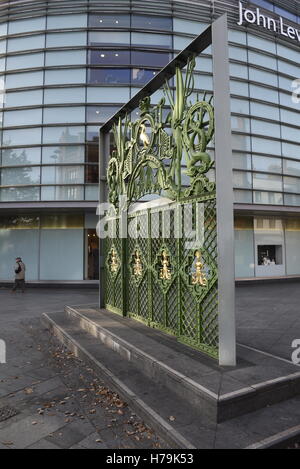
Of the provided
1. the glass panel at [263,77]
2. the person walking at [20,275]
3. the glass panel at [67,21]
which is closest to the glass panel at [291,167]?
the glass panel at [263,77]

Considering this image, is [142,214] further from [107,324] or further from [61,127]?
[61,127]

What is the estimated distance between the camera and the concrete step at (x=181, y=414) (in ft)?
10.8

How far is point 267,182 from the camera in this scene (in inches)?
739

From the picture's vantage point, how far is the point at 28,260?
18000 millimetres

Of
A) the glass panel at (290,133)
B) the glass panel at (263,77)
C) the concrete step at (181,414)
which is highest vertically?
the glass panel at (263,77)

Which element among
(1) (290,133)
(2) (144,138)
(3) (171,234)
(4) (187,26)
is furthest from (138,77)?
(3) (171,234)

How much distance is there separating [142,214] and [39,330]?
4308 millimetres

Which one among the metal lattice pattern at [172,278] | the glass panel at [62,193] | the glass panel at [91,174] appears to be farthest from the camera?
the glass panel at [91,174]

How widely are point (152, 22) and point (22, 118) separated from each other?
30.7 feet

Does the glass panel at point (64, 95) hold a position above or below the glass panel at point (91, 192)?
above

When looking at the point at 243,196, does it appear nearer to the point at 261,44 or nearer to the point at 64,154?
the point at 261,44

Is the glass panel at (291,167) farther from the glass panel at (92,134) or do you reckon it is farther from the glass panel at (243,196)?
the glass panel at (92,134)

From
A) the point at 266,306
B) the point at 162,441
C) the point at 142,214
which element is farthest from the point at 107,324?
the point at 266,306

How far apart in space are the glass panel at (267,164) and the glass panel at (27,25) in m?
14.5
